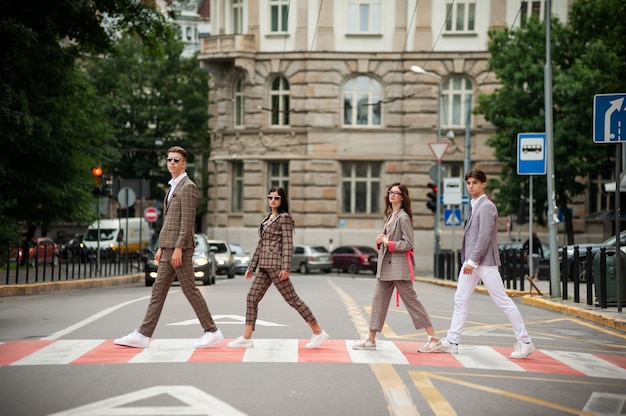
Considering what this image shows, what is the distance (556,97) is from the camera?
44906 mm

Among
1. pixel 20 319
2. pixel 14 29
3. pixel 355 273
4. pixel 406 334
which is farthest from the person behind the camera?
pixel 355 273

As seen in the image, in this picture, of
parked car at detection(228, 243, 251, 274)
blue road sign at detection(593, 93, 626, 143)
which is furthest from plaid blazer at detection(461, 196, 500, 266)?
parked car at detection(228, 243, 251, 274)

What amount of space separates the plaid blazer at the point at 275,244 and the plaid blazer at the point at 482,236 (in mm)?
1829

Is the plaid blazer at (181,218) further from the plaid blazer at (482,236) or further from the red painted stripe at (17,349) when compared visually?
the plaid blazer at (482,236)

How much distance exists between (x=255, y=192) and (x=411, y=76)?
9.12 meters

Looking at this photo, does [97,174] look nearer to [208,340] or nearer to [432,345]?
[208,340]

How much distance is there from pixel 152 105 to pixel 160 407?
62198 mm

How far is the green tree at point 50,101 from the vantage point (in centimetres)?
2520

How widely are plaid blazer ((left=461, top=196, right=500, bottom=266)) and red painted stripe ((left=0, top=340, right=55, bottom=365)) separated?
14.8 feet

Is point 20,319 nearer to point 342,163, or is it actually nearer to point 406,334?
point 406,334

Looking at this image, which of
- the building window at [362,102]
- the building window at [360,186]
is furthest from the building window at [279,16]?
the building window at [360,186]

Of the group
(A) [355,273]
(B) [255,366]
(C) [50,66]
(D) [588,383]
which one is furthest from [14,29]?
(A) [355,273]

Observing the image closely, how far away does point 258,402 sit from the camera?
27.3 ft

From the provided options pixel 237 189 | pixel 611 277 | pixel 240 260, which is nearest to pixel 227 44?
pixel 237 189
